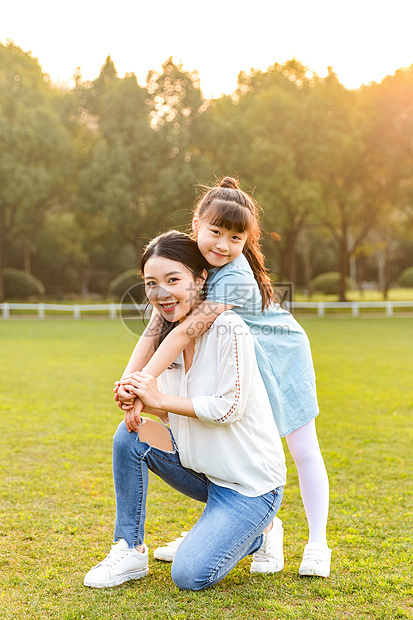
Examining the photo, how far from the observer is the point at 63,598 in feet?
7.78

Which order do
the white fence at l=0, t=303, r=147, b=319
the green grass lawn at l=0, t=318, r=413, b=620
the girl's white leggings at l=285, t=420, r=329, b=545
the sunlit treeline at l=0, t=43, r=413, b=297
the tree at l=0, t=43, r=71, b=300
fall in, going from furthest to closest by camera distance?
the tree at l=0, t=43, r=71, b=300 → the sunlit treeline at l=0, t=43, r=413, b=297 → the white fence at l=0, t=303, r=147, b=319 → the girl's white leggings at l=285, t=420, r=329, b=545 → the green grass lawn at l=0, t=318, r=413, b=620

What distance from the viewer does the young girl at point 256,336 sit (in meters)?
2.45

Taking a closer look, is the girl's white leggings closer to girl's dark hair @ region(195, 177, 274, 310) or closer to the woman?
the woman

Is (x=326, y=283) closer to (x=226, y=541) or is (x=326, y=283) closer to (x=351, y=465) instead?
(x=351, y=465)

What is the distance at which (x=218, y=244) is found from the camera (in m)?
2.52

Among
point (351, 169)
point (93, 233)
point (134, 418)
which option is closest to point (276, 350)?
point (134, 418)

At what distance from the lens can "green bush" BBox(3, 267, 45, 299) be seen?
25.0 metres

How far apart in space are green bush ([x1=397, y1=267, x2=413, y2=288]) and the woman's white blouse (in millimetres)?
40826

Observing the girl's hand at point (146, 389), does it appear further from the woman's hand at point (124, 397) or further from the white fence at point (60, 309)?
the white fence at point (60, 309)

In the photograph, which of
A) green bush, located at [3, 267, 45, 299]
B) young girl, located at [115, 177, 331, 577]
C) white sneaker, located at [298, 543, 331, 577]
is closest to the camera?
young girl, located at [115, 177, 331, 577]

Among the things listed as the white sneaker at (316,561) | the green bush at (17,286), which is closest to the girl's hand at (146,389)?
the white sneaker at (316,561)

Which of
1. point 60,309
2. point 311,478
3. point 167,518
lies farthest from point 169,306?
point 60,309

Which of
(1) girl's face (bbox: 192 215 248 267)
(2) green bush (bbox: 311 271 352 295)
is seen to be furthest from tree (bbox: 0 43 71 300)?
(1) girl's face (bbox: 192 215 248 267)

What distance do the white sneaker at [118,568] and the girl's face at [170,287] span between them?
1.00 metres
